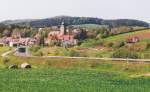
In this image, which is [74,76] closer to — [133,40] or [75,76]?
[75,76]

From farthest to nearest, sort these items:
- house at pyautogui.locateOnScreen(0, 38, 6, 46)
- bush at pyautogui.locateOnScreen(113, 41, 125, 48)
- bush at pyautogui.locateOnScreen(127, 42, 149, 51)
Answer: house at pyautogui.locateOnScreen(0, 38, 6, 46) → bush at pyautogui.locateOnScreen(113, 41, 125, 48) → bush at pyautogui.locateOnScreen(127, 42, 149, 51)

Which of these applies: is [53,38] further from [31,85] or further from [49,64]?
[31,85]

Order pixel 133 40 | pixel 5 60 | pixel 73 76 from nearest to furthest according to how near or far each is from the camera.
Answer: pixel 73 76 → pixel 5 60 → pixel 133 40

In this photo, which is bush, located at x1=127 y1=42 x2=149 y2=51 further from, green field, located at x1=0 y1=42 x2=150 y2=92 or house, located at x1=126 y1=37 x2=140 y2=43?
green field, located at x1=0 y1=42 x2=150 y2=92

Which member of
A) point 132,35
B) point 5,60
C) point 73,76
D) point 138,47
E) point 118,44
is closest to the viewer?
point 73,76

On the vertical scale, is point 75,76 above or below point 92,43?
above

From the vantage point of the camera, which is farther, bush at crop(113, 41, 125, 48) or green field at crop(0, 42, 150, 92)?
bush at crop(113, 41, 125, 48)

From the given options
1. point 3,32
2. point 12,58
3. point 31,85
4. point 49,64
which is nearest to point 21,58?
point 12,58

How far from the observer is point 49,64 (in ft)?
252

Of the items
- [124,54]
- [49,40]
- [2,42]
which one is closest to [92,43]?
[49,40]

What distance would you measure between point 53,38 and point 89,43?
2184 centimetres

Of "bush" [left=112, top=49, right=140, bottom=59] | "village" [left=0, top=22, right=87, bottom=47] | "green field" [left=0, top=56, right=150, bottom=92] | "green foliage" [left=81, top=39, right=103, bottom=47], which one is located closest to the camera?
"green field" [left=0, top=56, right=150, bottom=92]

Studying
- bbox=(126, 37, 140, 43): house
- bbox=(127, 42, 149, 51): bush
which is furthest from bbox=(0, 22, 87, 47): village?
bbox=(127, 42, 149, 51): bush

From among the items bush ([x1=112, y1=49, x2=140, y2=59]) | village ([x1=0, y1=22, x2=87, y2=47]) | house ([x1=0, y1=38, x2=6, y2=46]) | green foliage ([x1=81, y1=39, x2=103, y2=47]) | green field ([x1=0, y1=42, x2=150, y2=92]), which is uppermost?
green field ([x1=0, y1=42, x2=150, y2=92])
